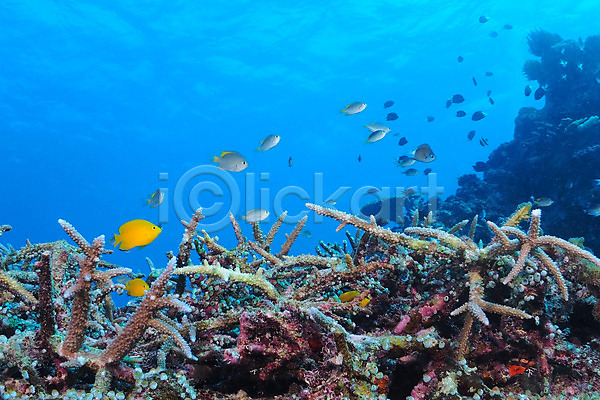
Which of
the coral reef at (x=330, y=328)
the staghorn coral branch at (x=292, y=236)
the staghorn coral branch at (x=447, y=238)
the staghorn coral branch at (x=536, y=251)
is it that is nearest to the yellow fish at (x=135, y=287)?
the coral reef at (x=330, y=328)

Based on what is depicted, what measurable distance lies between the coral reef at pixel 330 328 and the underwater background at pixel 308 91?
432 mm

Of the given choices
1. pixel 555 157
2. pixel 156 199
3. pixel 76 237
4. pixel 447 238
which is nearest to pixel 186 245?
pixel 76 237

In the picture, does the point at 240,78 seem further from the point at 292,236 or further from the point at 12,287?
the point at 12,287

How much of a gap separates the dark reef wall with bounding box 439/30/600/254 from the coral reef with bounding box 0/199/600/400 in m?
7.75

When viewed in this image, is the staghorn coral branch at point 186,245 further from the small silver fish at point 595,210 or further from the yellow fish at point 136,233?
the small silver fish at point 595,210

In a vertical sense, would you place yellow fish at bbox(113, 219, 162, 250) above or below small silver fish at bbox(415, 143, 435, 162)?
below

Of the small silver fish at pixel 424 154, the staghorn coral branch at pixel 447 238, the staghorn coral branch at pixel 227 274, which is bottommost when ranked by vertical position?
the staghorn coral branch at pixel 227 274

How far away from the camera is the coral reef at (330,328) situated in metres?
1.55

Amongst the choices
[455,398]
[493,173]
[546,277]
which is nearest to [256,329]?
[455,398]

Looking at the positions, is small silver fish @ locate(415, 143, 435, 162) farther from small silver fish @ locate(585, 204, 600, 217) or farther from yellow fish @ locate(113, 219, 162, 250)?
yellow fish @ locate(113, 219, 162, 250)

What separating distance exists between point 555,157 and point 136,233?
39.7 ft

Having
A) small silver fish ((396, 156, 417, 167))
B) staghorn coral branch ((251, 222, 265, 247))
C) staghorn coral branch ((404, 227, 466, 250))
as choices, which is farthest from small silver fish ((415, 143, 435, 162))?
staghorn coral branch ((404, 227, 466, 250))

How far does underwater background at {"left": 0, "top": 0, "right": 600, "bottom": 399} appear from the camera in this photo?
11.5 metres

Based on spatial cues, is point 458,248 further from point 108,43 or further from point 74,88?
point 74,88
